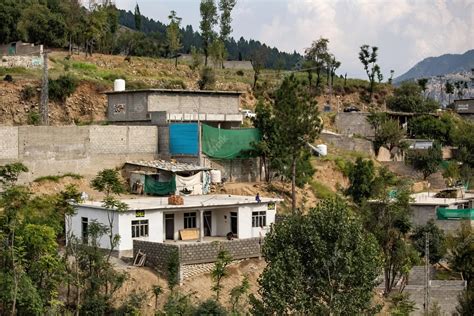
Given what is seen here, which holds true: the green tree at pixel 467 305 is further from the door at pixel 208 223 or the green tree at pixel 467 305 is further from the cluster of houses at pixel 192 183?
the door at pixel 208 223

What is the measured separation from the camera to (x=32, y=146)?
24.1 m

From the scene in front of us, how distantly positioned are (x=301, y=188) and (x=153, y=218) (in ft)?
28.9

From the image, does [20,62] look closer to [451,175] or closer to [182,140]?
[182,140]

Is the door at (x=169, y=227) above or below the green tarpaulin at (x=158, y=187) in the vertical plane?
below

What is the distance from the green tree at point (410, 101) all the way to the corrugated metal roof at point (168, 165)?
22.7 m

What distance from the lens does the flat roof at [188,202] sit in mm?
21312

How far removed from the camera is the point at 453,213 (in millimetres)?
28594

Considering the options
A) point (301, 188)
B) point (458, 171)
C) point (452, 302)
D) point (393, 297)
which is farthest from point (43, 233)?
point (458, 171)

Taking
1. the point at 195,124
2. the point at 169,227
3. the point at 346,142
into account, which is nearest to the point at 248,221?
the point at 169,227

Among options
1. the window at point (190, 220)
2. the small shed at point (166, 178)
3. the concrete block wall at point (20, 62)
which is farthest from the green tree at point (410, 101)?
the window at point (190, 220)

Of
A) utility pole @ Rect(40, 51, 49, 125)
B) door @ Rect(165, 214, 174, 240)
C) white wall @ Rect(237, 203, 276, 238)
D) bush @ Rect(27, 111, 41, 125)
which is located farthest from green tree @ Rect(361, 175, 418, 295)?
bush @ Rect(27, 111, 41, 125)

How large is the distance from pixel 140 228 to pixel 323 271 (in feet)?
19.7

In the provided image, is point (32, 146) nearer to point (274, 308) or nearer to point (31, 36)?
point (274, 308)

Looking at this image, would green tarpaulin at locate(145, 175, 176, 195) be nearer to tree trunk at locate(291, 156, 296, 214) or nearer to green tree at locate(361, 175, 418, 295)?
tree trunk at locate(291, 156, 296, 214)
